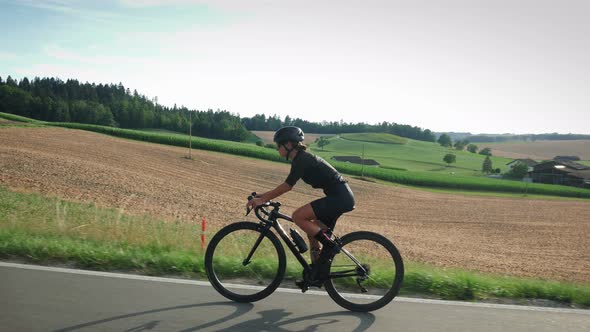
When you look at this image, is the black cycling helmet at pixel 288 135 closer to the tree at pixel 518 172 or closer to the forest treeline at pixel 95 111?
the tree at pixel 518 172

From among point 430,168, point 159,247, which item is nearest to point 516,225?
point 159,247

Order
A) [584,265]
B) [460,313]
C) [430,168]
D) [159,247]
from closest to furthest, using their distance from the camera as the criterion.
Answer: [460,313]
[159,247]
[584,265]
[430,168]

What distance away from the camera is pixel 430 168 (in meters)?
92.2

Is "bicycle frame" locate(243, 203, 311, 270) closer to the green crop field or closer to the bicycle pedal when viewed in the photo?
the bicycle pedal

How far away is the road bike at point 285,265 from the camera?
15.4 feet

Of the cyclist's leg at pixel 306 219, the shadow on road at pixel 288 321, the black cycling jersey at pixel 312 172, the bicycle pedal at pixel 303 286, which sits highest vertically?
the black cycling jersey at pixel 312 172

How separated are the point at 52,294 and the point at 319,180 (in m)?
2.75

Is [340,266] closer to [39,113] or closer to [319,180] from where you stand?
[319,180]

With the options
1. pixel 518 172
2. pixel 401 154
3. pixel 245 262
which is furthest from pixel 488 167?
pixel 245 262

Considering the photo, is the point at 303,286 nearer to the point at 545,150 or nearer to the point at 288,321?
the point at 288,321

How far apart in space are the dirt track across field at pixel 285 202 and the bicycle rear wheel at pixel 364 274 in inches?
546

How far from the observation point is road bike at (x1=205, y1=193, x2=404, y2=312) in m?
4.69

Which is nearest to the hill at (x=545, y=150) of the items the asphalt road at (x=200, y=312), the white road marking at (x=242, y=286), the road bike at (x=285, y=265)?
the white road marking at (x=242, y=286)

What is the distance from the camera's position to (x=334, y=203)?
15.3 feet
